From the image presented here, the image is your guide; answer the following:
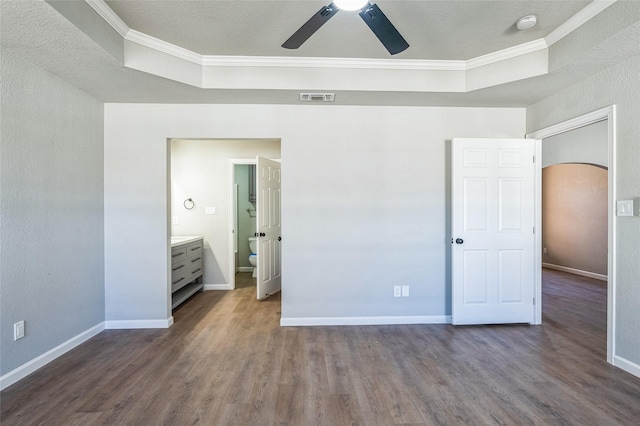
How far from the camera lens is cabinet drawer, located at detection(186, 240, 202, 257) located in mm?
4242

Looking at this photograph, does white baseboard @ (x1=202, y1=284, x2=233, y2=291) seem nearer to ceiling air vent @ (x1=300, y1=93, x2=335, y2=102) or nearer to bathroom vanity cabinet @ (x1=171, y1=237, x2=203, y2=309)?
bathroom vanity cabinet @ (x1=171, y1=237, x2=203, y2=309)

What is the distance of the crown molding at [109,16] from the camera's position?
2061mm

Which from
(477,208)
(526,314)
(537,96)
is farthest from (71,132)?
(526,314)

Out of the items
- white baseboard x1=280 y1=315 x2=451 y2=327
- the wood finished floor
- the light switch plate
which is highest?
the light switch plate

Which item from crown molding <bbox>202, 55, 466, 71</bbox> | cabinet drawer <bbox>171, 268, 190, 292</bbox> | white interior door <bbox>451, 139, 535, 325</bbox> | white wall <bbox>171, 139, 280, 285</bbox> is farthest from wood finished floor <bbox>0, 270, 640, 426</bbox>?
crown molding <bbox>202, 55, 466, 71</bbox>

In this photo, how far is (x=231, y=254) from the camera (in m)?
4.73

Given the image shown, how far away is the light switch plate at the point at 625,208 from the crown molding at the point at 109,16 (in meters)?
4.05

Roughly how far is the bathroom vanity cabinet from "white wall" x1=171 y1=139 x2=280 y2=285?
0.18 meters

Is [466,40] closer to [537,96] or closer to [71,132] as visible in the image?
[537,96]

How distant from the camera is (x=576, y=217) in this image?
582 cm

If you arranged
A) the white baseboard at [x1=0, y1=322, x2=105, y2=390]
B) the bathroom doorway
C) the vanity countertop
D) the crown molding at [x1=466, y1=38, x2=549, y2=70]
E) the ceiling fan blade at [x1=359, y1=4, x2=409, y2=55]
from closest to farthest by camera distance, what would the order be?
1. the ceiling fan blade at [x1=359, y1=4, x2=409, y2=55]
2. the white baseboard at [x1=0, y1=322, x2=105, y2=390]
3. the crown molding at [x1=466, y1=38, x2=549, y2=70]
4. the vanity countertop
5. the bathroom doorway

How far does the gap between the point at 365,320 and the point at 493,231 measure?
1669 millimetres

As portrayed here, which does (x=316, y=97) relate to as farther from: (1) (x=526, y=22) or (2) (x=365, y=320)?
(2) (x=365, y=320)

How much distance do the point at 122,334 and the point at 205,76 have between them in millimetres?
2680
